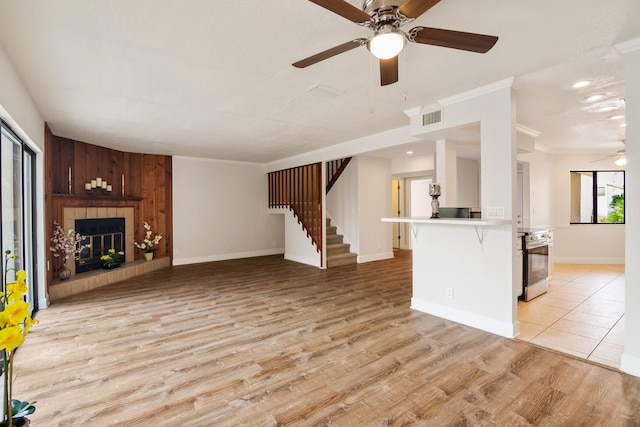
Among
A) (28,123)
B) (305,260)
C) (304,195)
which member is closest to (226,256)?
(305,260)

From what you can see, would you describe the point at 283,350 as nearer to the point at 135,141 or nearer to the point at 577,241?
the point at 135,141

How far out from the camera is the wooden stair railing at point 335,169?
7207 mm

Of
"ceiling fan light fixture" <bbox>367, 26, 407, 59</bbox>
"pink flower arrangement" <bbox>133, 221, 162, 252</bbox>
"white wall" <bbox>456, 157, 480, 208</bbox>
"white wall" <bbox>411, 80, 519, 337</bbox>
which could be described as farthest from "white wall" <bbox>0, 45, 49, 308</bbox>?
"white wall" <bbox>456, 157, 480, 208</bbox>

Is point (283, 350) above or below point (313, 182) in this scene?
below

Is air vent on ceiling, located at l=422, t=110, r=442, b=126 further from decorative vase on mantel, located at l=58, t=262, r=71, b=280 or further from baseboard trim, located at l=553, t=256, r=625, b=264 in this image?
decorative vase on mantel, located at l=58, t=262, r=71, b=280

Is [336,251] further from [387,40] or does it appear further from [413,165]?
[387,40]

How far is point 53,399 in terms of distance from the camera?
2104 mm

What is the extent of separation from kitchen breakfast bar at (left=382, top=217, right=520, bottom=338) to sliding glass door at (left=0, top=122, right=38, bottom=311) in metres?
4.17

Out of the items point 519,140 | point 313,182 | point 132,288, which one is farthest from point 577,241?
point 132,288

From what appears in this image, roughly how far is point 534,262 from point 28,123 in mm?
6273

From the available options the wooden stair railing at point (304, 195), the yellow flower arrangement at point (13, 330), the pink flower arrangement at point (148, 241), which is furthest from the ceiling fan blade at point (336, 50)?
the pink flower arrangement at point (148, 241)

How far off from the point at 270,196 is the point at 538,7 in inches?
280

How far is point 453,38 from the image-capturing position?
5.89 ft

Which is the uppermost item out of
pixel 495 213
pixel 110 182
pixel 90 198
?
pixel 110 182
